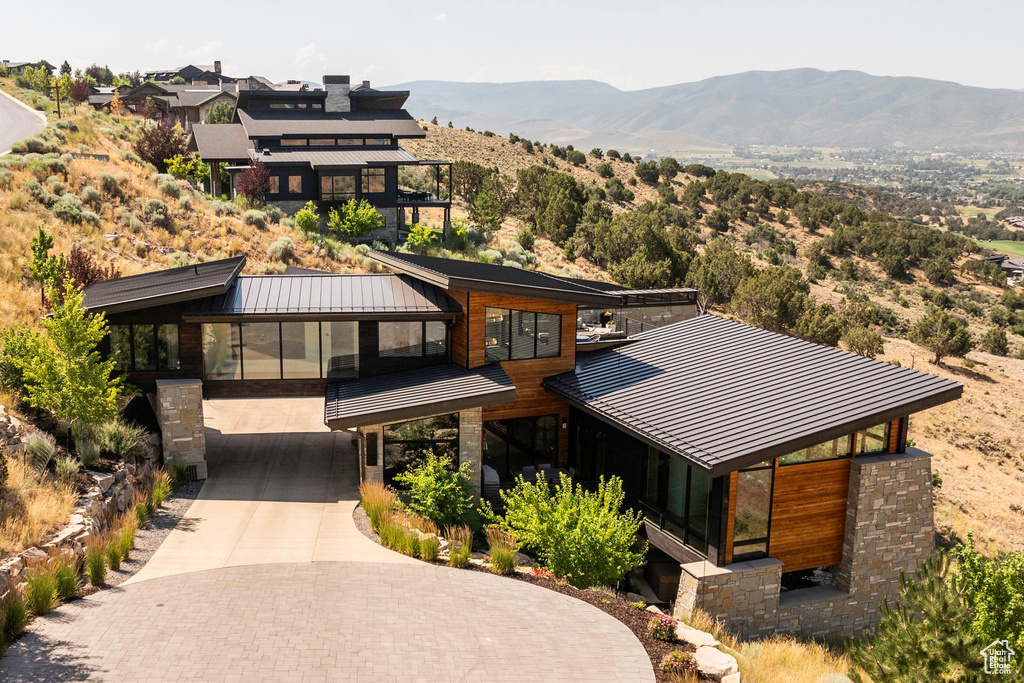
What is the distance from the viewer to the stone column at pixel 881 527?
16438 millimetres

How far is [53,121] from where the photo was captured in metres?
47.1

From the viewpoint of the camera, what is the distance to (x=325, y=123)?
162 ft

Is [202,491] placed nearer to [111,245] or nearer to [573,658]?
[573,658]

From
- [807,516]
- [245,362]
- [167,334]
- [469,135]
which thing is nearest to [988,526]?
[807,516]

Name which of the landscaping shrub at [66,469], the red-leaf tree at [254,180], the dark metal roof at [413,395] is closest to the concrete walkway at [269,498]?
the dark metal roof at [413,395]

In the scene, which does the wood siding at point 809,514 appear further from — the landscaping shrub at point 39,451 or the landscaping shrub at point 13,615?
the landscaping shrub at point 39,451

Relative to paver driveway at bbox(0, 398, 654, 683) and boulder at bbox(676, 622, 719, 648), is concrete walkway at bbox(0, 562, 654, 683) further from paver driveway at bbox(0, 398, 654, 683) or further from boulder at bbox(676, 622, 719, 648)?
boulder at bbox(676, 622, 719, 648)

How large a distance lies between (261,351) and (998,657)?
16099mm

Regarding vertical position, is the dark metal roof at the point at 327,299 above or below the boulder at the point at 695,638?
above

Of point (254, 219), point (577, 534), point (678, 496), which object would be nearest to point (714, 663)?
point (577, 534)

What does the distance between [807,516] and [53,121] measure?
157ft

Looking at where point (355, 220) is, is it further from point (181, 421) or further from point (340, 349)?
point (181, 421)

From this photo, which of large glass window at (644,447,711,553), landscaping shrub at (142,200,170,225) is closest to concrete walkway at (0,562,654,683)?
large glass window at (644,447,711,553)

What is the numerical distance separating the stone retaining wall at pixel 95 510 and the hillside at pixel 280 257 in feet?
26.5
